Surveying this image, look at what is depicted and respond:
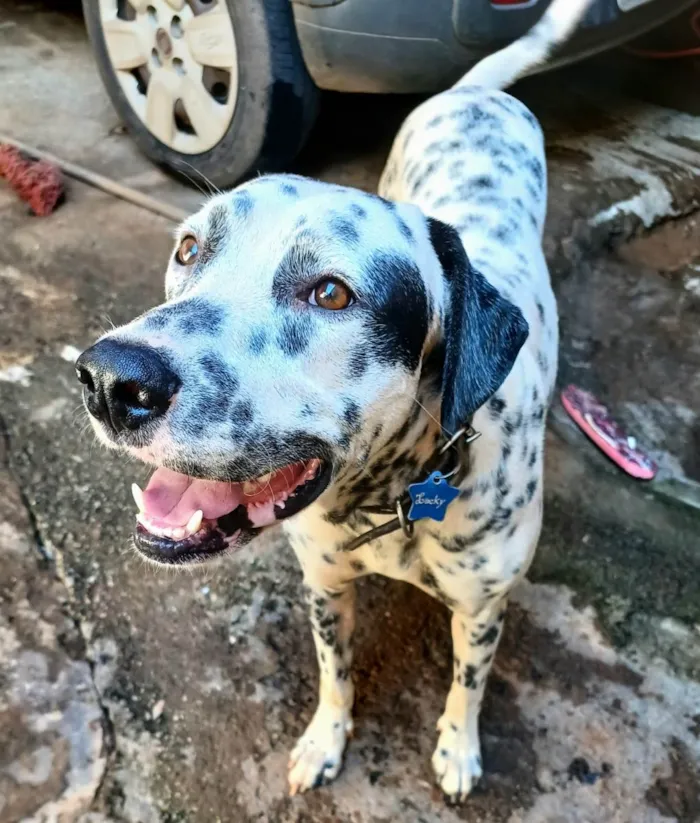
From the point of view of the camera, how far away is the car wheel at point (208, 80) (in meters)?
3.73

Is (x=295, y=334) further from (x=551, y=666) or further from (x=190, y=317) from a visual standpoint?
(x=551, y=666)

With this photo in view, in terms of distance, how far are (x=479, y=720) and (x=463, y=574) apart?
2.35 feet

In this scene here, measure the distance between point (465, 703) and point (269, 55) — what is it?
289cm

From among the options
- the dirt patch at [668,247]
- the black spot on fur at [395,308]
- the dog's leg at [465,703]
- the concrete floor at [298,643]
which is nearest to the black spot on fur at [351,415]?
the black spot on fur at [395,308]

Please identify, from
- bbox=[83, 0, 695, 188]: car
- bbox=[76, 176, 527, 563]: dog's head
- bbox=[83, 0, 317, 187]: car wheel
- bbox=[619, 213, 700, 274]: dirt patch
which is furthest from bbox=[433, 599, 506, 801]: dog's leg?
bbox=[619, 213, 700, 274]: dirt patch

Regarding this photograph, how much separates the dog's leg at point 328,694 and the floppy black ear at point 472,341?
822 millimetres

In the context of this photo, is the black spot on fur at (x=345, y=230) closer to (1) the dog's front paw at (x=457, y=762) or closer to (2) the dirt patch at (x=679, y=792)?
(1) the dog's front paw at (x=457, y=762)

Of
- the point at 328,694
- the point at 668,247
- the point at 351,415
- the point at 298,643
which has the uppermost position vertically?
the point at 351,415

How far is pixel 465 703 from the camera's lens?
2.29 m

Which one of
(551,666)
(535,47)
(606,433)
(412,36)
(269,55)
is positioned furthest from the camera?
(269,55)

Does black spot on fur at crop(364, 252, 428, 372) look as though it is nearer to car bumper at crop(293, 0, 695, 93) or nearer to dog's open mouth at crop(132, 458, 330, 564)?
dog's open mouth at crop(132, 458, 330, 564)

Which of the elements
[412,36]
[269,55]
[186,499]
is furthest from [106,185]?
[186,499]

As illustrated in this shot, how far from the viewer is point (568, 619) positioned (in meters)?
2.67

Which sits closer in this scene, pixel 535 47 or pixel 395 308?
pixel 395 308
